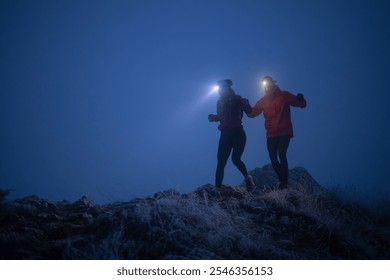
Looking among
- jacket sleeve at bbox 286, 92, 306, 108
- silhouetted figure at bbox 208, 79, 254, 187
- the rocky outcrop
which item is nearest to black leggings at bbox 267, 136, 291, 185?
silhouetted figure at bbox 208, 79, 254, 187

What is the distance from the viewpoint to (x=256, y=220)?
139 inches

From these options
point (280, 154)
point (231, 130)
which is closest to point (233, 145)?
point (231, 130)

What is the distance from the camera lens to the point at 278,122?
565 centimetres

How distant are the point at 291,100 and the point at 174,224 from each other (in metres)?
4.21

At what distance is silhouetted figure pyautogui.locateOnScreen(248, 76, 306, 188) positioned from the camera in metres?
5.45

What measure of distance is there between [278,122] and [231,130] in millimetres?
1013

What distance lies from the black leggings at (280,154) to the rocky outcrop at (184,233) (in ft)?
4.33

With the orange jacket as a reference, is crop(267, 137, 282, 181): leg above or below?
below

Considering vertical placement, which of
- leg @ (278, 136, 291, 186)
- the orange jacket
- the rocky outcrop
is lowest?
the rocky outcrop

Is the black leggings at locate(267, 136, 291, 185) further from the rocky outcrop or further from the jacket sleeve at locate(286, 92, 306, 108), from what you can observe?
the rocky outcrop

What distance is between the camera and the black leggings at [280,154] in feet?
17.6
